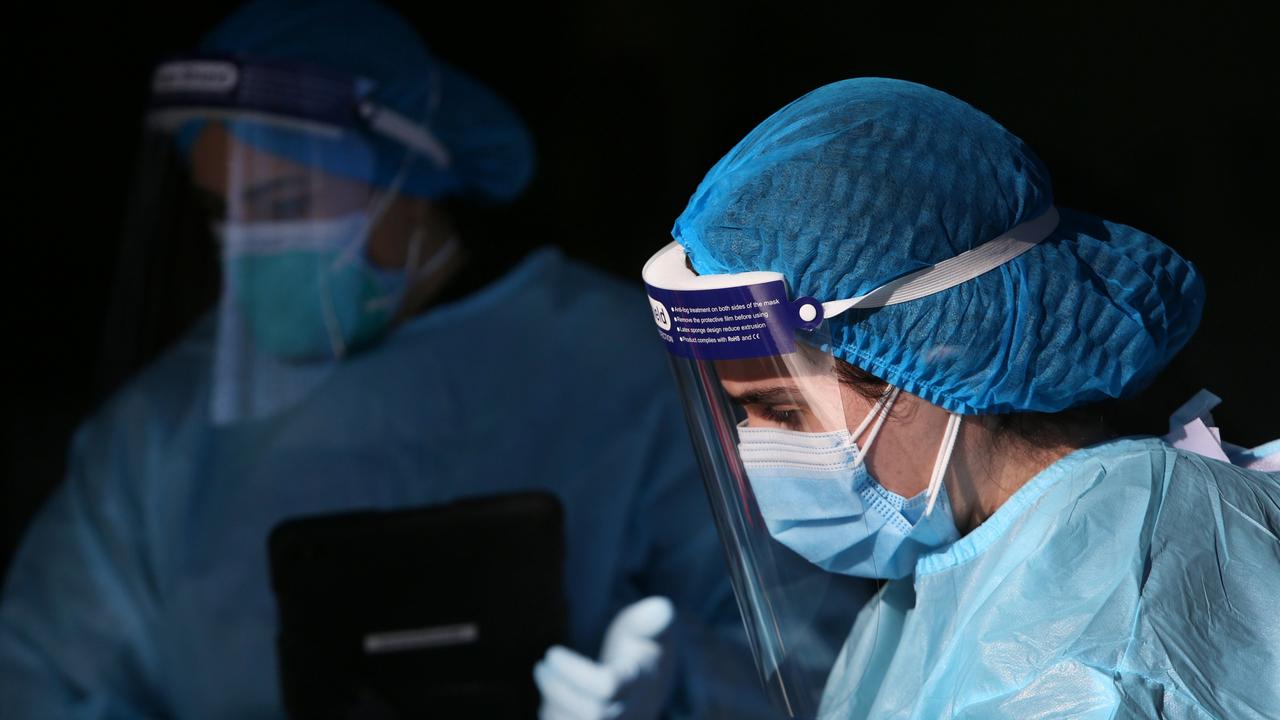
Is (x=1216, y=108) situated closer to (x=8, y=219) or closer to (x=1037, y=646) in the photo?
(x=1037, y=646)

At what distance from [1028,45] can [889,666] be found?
3.25 ft

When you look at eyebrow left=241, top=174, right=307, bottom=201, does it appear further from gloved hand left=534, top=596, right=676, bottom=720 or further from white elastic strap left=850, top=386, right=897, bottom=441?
white elastic strap left=850, top=386, right=897, bottom=441

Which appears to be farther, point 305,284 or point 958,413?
point 305,284

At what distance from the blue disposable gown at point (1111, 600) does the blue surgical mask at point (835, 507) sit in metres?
0.04

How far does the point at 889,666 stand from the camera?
106 cm

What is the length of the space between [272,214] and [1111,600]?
1.43 metres

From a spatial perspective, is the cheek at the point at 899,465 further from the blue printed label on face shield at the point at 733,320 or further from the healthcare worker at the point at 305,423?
the healthcare worker at the point at 305,423

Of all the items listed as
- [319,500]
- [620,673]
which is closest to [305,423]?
[319,500]

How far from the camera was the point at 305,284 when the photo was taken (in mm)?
1854

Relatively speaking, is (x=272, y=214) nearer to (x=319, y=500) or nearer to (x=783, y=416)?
(x=319, y=500)

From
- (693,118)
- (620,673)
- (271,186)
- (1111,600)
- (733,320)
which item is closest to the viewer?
(1111,600)

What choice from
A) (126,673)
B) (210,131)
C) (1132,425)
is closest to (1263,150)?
(1132,425)

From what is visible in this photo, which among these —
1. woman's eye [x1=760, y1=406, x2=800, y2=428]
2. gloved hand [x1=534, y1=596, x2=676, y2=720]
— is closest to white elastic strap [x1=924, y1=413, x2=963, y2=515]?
woman's eye [x1=760, y1=406, x2=800, y2=428]

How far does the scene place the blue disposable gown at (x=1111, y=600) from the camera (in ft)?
2.60
